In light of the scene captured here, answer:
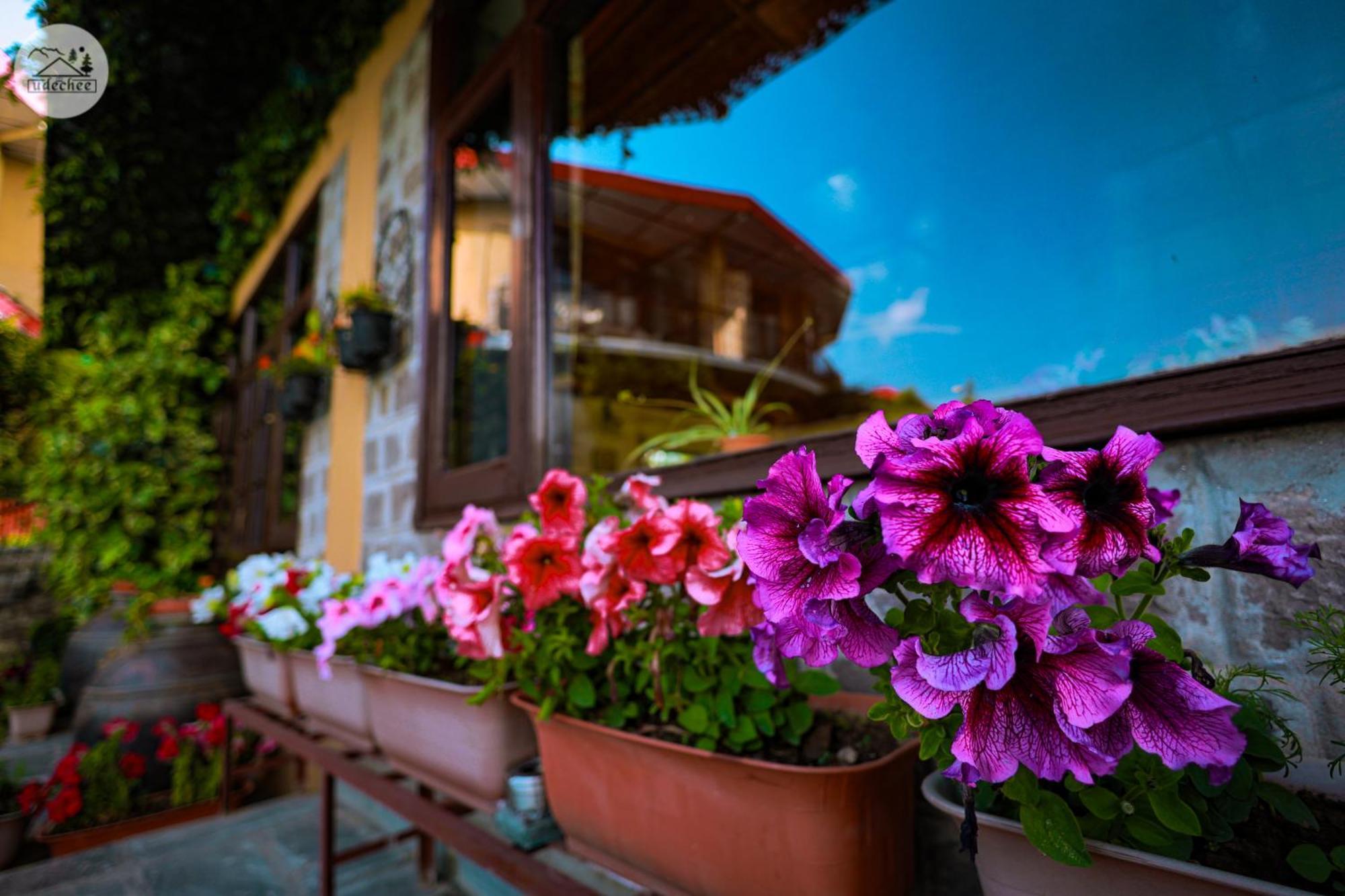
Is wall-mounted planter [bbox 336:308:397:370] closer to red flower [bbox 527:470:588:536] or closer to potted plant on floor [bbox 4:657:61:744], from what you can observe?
red flower [bbox 527:470:588:536]

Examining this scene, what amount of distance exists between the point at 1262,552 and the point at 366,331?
250 centimetres

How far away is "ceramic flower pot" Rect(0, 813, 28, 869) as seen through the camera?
2.33m

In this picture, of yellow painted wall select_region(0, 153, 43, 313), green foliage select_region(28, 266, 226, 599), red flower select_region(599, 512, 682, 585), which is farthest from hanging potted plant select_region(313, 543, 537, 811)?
green foliage select_region(28, 266, 226, 599)

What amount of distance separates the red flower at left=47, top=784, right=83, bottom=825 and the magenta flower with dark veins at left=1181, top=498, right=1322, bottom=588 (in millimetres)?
3298

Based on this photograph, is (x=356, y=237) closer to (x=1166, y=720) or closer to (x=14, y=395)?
(x=1166, y=720)

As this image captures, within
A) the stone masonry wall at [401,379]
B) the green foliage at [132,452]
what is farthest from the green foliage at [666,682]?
the green foliage at [132,452]

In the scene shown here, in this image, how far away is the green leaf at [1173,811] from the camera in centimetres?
43

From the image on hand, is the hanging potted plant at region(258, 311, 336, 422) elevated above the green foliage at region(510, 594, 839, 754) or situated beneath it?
elevated above

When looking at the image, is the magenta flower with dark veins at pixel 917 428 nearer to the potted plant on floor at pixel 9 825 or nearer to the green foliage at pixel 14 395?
the potted plant on floor at pixel 9 825

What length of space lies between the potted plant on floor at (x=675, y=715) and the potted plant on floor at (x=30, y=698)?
200 inches

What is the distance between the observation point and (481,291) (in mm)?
2223

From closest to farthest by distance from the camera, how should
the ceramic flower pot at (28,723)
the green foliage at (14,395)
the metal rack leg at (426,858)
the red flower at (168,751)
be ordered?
the metal rack leg at (426,858)
the red flower at (168,751)
the ceramic flower pot at (28,723)
the green foliage at (14,395)

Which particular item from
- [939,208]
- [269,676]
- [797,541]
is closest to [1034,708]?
[797,541]

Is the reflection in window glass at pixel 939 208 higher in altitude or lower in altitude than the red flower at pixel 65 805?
higher
